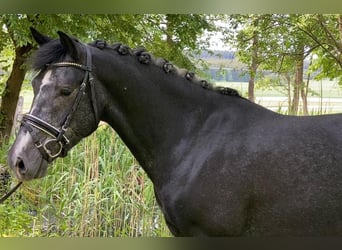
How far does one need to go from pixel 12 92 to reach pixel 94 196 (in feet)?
2.80

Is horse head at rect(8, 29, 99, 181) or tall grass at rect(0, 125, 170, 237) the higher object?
horse head at rect(8, 29, 99, 181)

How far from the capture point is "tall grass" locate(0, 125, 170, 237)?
2600mm

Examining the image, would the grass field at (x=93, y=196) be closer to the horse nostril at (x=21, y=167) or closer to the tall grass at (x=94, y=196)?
the tall grass at (x=94, y=196)

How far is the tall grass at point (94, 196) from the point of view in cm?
260

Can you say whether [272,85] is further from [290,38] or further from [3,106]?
[3,106]

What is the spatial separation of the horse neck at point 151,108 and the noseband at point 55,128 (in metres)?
0.09

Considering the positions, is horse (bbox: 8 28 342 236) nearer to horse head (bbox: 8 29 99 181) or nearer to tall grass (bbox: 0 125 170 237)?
horse head (bbox: 8 29 99 181)

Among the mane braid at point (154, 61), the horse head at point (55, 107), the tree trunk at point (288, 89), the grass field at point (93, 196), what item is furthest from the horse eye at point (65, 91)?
the tree trunk at point (288, 89)

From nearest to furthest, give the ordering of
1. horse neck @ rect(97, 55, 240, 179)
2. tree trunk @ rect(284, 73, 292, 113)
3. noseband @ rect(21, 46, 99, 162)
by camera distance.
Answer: noseband @ rect(21, 46, 99, 162)
horse neck @ rect(97, 55, 240, 179)
tree trunk @ rect(284, 73, 292, 113)

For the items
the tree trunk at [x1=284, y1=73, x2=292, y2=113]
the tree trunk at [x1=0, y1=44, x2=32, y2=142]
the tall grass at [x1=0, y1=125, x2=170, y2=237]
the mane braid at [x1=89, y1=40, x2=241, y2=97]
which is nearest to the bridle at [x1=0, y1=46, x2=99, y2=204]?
the mane braid at [x1=89, y1=40, x2=241, y2=97]

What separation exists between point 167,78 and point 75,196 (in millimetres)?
1248

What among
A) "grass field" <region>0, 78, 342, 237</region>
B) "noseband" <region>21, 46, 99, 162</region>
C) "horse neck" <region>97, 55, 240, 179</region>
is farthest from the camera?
"grass field" <region>0, 78, 342, 237</region>

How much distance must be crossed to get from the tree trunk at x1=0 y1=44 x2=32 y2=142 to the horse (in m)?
1.00
